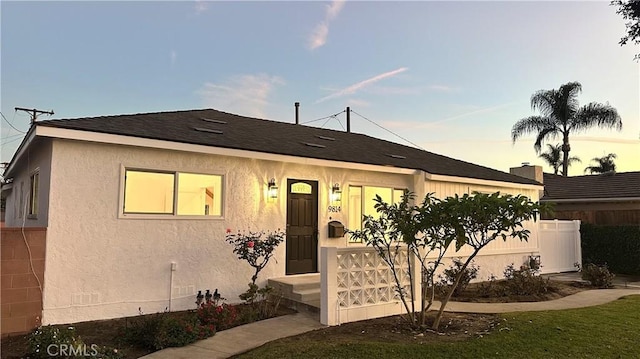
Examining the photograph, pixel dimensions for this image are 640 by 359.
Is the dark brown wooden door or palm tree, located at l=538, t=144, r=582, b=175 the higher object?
palm tree, located at l=538, t=144, r=582, b=175

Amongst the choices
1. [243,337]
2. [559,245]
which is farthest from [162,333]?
[559,245]

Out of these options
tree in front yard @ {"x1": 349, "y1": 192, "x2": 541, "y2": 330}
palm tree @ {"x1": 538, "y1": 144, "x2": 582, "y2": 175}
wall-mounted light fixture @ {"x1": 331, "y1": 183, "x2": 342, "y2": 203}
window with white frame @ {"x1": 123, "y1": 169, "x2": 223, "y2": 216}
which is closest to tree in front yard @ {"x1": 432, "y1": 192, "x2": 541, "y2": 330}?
tree in front yard @ {"x1": 349, "y1": 192, "x2": 541, "y2": 330}

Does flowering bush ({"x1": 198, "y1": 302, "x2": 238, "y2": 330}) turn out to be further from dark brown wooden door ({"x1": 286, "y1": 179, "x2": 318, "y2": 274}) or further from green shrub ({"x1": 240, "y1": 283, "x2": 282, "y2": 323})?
dark brown wooden door ({"x1": 286, "y1": 179, "x2": 318, "y2": 274})

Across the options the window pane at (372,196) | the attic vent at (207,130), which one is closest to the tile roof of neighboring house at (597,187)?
the window pane at (372,196)

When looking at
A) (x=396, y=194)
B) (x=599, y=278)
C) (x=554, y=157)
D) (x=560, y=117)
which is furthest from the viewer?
(x=554, y=157)

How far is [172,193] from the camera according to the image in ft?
24.8

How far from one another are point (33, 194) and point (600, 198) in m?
19.0

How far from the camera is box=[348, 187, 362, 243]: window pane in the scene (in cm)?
1004

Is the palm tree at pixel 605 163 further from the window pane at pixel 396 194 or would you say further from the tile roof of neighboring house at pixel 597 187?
the window pane at pixel 396 194

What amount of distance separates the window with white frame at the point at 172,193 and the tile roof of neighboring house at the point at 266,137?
2.38 ft

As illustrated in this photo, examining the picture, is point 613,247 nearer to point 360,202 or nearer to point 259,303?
point 360,202

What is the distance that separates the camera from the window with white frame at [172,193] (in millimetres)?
7211

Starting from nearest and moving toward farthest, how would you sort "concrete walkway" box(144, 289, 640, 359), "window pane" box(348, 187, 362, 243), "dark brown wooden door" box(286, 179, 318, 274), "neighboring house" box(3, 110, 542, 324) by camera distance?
"concrete walkway" box(144, 289, 640, 359)
"neighboring house" box(3, 110, 542, 324)
"dark brown wooden door" box(286, 179, 318, 274)
"window pane" box(348, 187, 362, 243)

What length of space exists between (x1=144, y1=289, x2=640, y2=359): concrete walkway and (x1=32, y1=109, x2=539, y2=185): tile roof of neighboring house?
3288 millimetres
